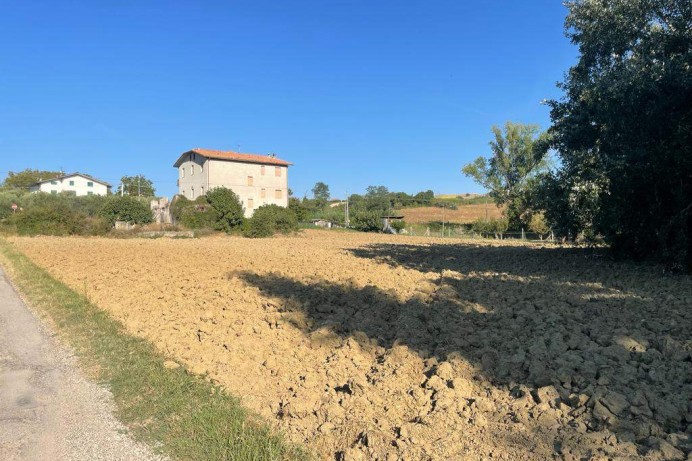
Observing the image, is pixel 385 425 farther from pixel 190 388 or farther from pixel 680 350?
pixel 680 350

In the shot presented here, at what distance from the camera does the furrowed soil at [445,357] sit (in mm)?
3652

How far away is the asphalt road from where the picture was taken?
3654 millimetres

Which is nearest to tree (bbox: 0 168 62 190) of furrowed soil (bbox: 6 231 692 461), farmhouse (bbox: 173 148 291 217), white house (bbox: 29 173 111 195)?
white house (bbox: 29 173 111 195)

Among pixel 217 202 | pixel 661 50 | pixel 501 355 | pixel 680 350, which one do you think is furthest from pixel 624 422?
pixel 217 202

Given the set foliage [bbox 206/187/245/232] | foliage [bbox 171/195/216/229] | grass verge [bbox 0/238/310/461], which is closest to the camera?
grass verge [bbox 0/238/310/461]

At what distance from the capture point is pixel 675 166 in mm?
11414

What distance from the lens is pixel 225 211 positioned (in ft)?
136

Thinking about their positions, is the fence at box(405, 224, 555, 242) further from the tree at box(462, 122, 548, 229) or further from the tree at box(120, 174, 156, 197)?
the tree at box(120, 174, 156, 197)

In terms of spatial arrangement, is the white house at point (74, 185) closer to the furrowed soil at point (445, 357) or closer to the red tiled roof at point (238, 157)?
the red tiled roof at point (238, 157)

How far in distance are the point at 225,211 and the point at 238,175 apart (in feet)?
59.2

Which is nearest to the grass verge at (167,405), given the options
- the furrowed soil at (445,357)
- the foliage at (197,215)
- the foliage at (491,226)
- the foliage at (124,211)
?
the furrowed soil at (445,357)

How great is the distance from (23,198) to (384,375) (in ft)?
219

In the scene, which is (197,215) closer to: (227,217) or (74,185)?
(227,217)

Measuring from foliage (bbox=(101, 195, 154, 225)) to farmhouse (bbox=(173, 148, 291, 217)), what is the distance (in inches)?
536
